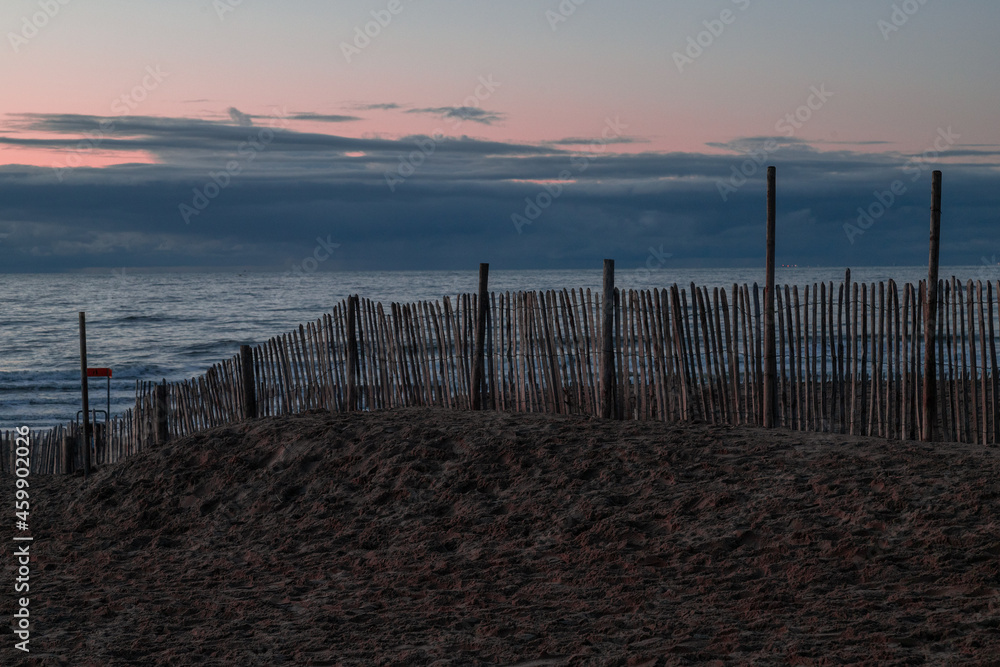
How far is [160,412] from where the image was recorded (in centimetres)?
1001

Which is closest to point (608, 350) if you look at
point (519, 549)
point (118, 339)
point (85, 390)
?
point (519, 549)

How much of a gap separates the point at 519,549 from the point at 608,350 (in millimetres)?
2688

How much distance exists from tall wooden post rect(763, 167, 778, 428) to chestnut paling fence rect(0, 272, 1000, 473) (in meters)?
0.12

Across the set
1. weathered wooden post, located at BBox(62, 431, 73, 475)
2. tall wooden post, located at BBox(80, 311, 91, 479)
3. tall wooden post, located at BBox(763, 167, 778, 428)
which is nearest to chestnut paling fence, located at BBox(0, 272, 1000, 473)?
tall wooden post, located at BBox(763, 167, 778, 428)

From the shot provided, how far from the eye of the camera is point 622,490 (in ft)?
18.8

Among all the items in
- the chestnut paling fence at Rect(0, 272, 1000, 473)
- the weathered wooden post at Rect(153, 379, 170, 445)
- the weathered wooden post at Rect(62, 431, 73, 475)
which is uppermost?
the chestnut paling fence at Rect(0, 272, 1000, 473)

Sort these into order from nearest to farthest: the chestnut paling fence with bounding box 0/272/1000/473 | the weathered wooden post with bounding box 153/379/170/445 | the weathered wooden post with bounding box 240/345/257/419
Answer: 1. the chestnut paling fence with bounding box 0/272/1000/473
2. the weathered wooden post with bounding box 240/345/257/419
3. the weathered wooden post with bounding box 153/379/170/445

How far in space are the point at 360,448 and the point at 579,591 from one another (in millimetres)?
2847

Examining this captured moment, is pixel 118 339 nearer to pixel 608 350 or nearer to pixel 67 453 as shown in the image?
pixel 67 453

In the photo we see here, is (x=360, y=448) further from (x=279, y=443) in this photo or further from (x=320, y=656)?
(x=320, y=656)

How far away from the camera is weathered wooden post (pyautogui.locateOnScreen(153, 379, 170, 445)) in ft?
32.7

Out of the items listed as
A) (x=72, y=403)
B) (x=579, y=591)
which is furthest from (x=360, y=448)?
(x=72, y=403)

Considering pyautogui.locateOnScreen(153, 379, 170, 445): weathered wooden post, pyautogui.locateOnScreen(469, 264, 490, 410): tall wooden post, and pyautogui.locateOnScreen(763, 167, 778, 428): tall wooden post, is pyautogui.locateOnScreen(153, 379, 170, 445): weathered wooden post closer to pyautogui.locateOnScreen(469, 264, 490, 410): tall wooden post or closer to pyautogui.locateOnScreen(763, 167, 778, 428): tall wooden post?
pyautogui.locateOnScreen(469, 264, 490, 410): tall wooden post

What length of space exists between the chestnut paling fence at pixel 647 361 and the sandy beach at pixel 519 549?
57cm
